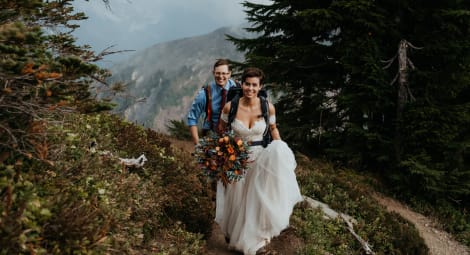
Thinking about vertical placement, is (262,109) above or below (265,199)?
above

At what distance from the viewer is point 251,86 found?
539 cm

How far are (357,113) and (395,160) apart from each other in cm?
208

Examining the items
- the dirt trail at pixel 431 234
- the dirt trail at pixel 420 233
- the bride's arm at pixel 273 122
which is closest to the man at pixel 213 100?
the bride's arm at pixel 273 122

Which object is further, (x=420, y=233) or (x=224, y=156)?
(x=420, y=233)

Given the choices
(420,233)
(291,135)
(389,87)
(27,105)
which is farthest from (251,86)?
(291,135)

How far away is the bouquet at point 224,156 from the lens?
5.18 metres

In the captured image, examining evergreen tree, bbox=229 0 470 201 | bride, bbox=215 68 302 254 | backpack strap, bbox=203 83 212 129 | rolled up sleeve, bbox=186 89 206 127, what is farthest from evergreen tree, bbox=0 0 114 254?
evergreen tree, bbox=229 0 470 201

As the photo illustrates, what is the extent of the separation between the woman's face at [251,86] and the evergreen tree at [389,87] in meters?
7.33

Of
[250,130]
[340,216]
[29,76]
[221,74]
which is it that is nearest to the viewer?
[29,76]

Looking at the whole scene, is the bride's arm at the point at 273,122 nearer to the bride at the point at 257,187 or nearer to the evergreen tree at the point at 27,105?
the bride at the point at 257,187

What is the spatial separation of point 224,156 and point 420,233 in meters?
7.42

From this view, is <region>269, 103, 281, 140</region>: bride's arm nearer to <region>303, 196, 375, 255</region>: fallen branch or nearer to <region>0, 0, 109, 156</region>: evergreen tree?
<region>0, 0, 109, 156</region>: evergreen tree

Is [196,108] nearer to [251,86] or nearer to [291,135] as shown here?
[251,86]

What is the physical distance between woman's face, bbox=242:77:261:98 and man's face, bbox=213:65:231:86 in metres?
0.91
